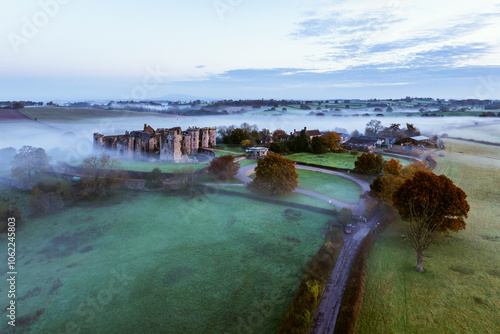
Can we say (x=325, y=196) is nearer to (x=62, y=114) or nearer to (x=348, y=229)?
(x=348, y=229)

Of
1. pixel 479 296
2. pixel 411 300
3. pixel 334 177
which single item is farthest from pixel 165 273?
pixel 334 177

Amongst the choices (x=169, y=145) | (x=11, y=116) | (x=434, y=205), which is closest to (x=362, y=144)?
(x=169, y=145)

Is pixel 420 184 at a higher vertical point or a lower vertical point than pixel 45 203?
higher

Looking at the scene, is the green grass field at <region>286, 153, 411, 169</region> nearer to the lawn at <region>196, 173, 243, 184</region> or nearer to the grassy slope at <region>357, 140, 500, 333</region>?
the lawn at <region>196, 173, 243, 184</region>

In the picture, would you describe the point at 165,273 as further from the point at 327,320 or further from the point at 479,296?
the point at 479,296

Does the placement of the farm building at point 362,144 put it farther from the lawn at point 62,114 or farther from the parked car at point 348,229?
the lawn at point 62,114

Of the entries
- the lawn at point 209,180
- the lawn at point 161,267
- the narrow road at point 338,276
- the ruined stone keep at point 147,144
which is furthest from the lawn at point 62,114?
the narrow road at point 338,276
